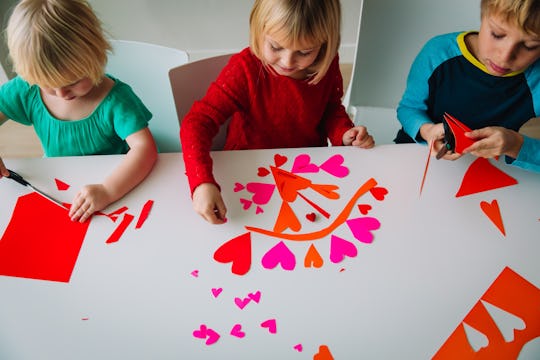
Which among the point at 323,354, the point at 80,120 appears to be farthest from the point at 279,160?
the point at 80,120

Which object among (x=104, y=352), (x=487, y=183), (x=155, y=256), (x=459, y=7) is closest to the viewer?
(x=104, y=352)

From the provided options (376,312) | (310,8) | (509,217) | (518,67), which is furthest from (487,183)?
(310,8)

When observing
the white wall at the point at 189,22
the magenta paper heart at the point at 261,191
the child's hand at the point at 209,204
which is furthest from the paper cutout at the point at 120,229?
the white wall at the point at 189,22

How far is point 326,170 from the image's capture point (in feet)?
2.66

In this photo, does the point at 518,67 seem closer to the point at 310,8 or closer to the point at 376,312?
the point at 310,8

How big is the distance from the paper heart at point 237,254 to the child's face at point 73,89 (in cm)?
53

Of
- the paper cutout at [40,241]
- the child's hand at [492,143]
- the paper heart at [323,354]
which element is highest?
the child's hand at [492,143]

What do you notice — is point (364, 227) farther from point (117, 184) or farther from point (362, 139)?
point (117, 184)

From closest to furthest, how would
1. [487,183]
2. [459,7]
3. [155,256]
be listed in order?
[155,256] → [487,183] → [459,7]

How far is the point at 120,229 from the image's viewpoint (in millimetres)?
704

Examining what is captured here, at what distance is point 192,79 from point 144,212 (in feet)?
1.51

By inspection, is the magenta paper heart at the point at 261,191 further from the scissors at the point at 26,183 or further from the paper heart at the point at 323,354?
the scissors at the point at 26,183

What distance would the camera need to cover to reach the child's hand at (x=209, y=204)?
695 millimetres

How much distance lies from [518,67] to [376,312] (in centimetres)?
69
